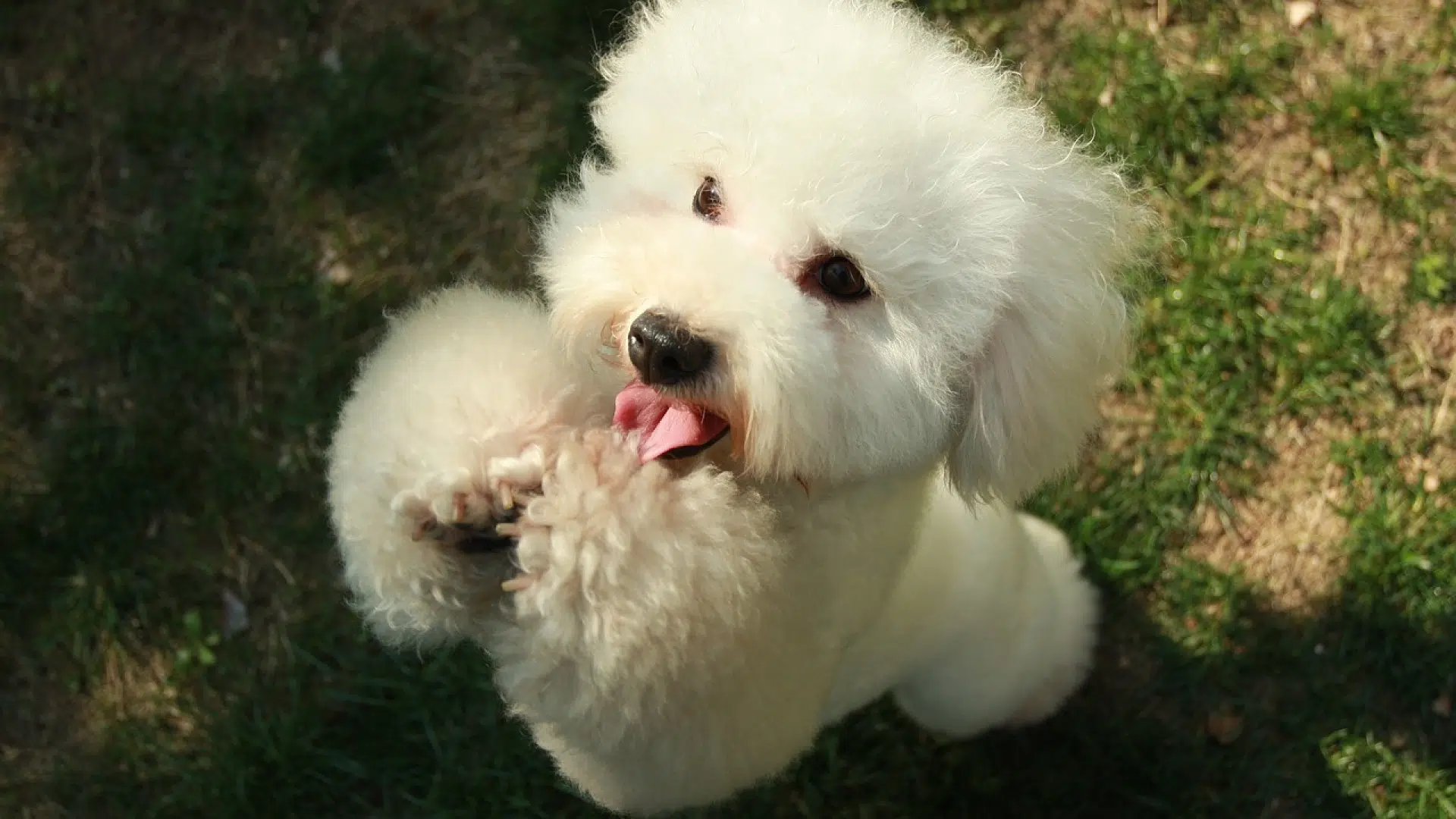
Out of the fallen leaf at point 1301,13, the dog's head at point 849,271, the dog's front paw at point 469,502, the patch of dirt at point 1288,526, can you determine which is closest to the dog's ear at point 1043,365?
the dog's head at point 849,271

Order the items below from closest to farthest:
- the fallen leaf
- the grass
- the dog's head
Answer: the dog's head → the grass → the fallen leaf

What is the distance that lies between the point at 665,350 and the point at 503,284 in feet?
5.49

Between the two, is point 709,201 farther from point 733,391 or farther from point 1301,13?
point 1301,13

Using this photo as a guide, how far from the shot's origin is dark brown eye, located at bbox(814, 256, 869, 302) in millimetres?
1408

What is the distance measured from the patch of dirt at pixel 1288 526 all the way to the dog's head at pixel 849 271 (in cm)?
131

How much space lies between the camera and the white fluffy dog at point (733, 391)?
124 centimetres

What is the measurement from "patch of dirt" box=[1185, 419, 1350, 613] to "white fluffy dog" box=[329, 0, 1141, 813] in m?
1.27

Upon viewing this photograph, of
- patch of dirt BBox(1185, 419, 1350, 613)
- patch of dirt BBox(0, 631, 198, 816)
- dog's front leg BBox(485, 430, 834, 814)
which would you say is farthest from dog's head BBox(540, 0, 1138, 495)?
patch of dirt BBox(0, 631, 198, 816)

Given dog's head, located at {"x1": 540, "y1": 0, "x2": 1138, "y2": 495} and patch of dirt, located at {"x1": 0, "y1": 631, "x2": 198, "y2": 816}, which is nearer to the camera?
dog's head, located at {"x1": 540, "y1": 0, "x2": 1138, "y2": 495}

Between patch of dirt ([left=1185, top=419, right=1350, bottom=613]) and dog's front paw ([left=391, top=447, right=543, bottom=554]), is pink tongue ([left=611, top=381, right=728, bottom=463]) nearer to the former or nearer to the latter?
dog's front paw ([left=391, top=447, right=543, bottom=554])

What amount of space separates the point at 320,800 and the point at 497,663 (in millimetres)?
1465

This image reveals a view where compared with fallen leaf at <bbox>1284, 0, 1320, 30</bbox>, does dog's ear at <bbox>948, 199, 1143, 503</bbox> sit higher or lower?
lower

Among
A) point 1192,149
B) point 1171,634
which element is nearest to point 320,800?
point 1171,634

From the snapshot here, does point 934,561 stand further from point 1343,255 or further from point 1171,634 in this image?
point 1343,255
